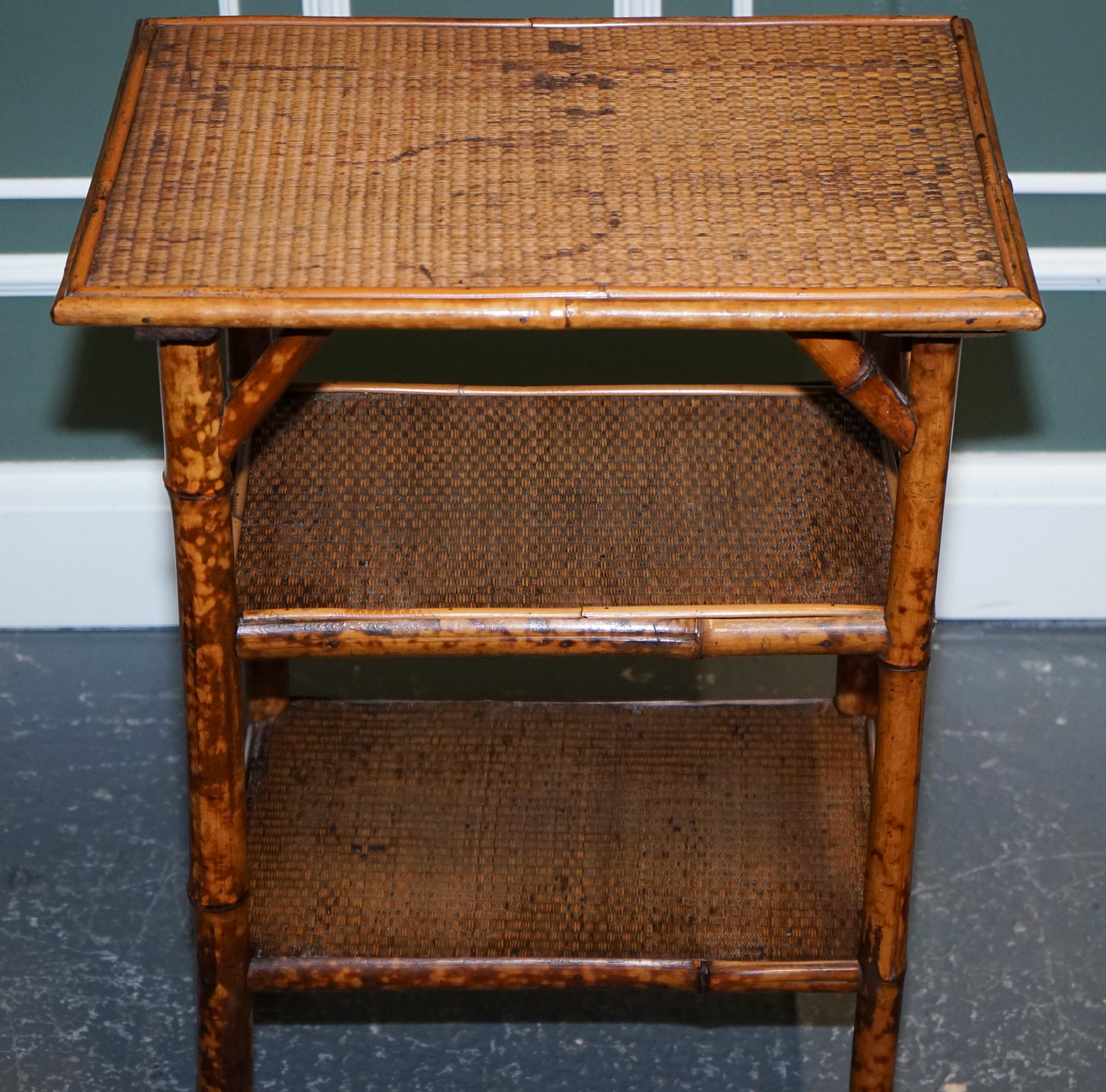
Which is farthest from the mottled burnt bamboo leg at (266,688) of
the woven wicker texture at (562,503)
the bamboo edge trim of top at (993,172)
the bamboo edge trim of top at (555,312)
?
the bamboo edge trim of top at (993,172)

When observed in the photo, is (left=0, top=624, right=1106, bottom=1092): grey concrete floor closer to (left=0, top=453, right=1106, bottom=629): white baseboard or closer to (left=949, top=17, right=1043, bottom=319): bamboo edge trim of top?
(left=0, top=453, right=1106, bottom=629): white baseboard

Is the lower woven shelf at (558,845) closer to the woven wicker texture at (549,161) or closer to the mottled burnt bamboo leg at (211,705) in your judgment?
the mottled burnt bamboo leg at (211,705)

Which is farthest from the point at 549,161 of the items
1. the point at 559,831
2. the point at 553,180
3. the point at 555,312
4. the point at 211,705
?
the point at 559,831

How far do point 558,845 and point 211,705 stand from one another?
488 mm

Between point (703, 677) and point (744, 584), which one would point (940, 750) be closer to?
point (703, 677)

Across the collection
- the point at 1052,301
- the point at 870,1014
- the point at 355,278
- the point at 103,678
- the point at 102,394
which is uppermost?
the point at 355,278

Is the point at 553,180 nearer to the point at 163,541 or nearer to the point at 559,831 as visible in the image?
the point at 559,831

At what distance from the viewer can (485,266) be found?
133 centimetres

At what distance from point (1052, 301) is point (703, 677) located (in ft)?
2.89

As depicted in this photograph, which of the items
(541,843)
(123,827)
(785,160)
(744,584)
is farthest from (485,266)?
(123,827)

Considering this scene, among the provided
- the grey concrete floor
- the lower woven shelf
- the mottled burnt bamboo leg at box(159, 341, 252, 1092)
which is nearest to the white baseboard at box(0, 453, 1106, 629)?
the grey concrete floor

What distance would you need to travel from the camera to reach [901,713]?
5.01 ft

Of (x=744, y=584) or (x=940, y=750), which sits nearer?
(x=744, y=584)

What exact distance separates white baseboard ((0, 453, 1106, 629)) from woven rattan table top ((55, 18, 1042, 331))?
1211mm
